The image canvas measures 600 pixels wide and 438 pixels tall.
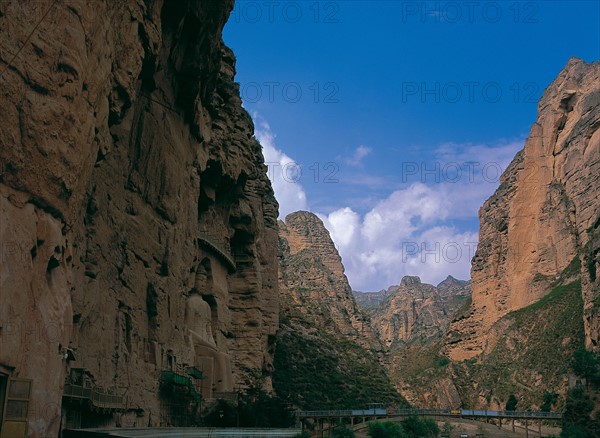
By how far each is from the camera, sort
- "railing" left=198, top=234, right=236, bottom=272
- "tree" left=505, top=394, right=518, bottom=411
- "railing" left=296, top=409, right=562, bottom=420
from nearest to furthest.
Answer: "railing" left=198, top=234, right=236, bottom=272 < "railing" left=296, top=409, right=562, bottom=420 < "tree" left=505, top=394, right=518, bottom=411

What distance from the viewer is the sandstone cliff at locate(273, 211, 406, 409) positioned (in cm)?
7978

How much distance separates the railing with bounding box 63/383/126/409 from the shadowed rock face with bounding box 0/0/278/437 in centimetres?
56

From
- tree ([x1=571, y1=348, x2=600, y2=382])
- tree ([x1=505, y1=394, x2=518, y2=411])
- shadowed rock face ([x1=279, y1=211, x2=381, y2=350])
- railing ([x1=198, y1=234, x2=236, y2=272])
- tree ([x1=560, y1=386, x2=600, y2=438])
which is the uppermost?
shadowed rock face ([x1=279, y1=211, x2=381, y2=350])

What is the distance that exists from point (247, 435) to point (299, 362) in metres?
42.6

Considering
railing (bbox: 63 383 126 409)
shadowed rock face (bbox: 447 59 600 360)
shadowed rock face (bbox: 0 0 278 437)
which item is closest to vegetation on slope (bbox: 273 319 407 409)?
shadowed rock face (bbox: 0 0 278 437)

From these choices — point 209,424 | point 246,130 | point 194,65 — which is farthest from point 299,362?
point 194,65

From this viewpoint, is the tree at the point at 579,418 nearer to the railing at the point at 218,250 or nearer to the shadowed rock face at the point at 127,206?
the shadowed rock face at the point at 127,206

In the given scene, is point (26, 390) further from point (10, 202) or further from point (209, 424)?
point (209, 424)

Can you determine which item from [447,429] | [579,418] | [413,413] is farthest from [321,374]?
Answer: [579,418]

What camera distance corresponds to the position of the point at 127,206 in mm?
35750

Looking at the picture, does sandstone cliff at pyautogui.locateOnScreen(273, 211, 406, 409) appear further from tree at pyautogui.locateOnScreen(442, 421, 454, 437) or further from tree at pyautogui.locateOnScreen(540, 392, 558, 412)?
tree at pyautogui.locateOnScreen(540, 392, 558, 412)

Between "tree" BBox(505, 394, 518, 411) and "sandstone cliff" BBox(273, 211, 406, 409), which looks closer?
"sandstone cliff" BBox(273, 211, 406, 409)

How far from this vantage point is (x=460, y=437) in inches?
3061

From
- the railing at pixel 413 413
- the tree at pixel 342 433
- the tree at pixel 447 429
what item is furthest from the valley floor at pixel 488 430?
the tree at pixel 342 433
